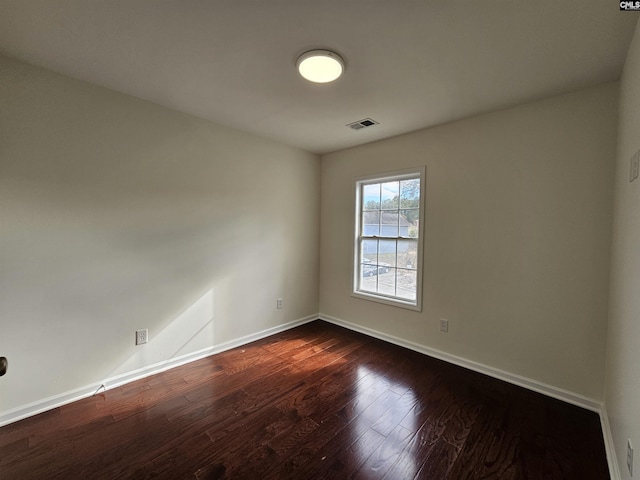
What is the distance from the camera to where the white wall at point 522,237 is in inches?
81.3

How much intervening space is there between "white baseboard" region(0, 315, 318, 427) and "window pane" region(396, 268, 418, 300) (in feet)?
5.75

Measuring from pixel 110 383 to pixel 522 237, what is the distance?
3674 mm

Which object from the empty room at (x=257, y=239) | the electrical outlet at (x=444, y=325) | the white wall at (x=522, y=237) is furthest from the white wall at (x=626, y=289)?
the electrical outlet at (x=444, y=325)

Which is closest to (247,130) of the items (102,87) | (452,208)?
(102,87)

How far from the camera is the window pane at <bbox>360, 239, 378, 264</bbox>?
3557mm

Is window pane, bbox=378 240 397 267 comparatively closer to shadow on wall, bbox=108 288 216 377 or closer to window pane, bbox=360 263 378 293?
window pane, bbox=360 263 378 293

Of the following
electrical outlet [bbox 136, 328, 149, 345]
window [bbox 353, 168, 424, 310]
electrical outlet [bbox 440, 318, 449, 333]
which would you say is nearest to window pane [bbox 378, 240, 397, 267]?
window [bbox 353, 168, 424, 310]

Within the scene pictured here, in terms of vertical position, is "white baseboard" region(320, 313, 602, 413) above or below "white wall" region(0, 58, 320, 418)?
below

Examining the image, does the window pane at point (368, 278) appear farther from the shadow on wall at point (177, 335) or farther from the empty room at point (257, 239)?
the shadow on wall at point (177, 335)

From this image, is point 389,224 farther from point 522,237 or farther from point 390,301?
point 522,237

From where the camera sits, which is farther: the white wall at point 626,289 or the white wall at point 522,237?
the white wall at point 522,237

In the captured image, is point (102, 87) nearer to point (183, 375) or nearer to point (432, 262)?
point (183, 375)

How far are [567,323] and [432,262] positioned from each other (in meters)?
1.15

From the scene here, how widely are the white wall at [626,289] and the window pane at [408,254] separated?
156 centimetres
